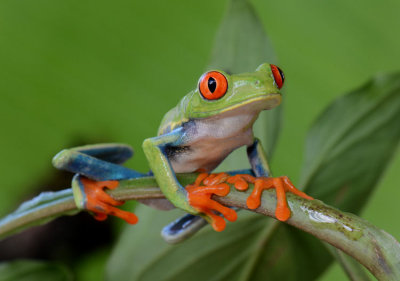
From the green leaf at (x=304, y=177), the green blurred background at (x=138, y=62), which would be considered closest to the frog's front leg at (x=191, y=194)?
the green leaf at (x=304, y=177)

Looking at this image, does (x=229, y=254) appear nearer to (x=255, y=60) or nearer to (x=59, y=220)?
(x=255, y=60)

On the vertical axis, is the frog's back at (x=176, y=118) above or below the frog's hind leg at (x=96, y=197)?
above

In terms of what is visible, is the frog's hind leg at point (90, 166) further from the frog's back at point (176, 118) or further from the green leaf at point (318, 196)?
the green leaf at point (318, 196)

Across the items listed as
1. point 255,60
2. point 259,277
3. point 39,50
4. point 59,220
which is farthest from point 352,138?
point 39,50


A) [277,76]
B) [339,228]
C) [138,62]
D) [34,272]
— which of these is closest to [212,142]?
[277,76]

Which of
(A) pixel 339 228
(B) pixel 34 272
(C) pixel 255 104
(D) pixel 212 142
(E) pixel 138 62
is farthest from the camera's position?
(E) pixel 138 62

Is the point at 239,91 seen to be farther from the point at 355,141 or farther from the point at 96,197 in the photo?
the point at 355,141
